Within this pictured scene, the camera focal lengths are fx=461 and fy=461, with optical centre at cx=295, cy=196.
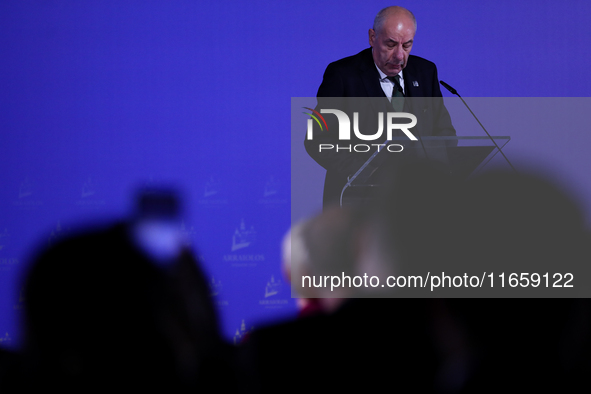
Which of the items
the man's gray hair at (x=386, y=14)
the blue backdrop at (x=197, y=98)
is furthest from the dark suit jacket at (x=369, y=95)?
the blue backdrop at (x=197, y=98)

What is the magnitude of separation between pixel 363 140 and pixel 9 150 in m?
2.83

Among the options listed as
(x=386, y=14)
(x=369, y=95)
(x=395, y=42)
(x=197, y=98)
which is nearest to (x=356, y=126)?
(x=369, y=95)

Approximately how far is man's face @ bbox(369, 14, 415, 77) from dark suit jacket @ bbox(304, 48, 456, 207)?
0.06m

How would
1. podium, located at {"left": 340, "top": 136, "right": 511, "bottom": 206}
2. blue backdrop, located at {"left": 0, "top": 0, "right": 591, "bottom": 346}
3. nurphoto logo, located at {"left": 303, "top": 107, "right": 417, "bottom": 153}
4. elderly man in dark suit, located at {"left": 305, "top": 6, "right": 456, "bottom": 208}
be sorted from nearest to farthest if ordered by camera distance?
podium, located at {"left": 340, "top": 136, "right": 511, "bottom": 206} < nurphoto logo, located at {"left": 303, "top": 107, "right": 417, "bottom": 153} < elderly man in dark suit, located at {"left": 305, "top": 6, "right": 456, "bottom": 208} < blue backdrop, located at {"left": 0, "top": 0, "right": 591, "bottom": 346}

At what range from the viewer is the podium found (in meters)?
1.54

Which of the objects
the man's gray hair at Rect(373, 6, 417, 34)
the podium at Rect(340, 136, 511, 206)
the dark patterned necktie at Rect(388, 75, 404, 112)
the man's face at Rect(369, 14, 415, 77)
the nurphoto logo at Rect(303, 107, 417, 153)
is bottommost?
the podium at Rect(340, 136, 511, 206)

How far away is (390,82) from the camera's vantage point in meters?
2.14

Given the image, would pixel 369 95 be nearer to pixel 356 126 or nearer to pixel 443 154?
pixel 356 126

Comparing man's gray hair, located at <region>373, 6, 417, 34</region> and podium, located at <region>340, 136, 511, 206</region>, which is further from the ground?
man's gray hair, located at <region>373, 6, 417, 34</region>

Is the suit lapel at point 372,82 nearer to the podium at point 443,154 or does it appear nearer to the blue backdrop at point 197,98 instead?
the podium at point 443,154

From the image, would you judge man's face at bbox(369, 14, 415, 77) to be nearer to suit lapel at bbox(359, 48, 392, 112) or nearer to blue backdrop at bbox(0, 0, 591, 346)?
suit lapel at bbox(359, 48, 392, 112)

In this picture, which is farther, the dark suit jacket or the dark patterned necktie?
the dark patterned necktie

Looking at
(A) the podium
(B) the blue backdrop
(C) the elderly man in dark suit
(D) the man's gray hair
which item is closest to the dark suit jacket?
(C) the elderly man in dark suit

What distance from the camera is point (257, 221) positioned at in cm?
321
